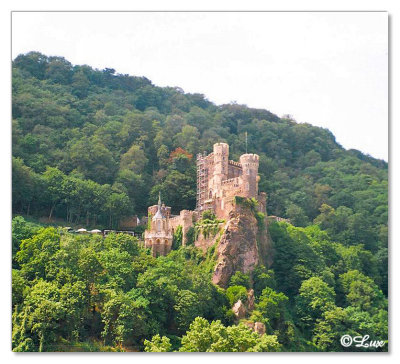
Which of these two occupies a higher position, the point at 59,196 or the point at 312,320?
the point at 59,196

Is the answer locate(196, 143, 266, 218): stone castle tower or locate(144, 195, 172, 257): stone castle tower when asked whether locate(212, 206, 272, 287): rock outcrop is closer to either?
locate(196, 143, 266, 218): stone castle tower

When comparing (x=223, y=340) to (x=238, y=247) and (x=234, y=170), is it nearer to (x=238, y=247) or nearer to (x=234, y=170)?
(x=238, y=247)

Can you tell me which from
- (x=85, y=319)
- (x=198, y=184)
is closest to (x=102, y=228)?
(x=198, y=184)

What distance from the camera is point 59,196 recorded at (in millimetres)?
48656

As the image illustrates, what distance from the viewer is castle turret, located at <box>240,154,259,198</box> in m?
49.0

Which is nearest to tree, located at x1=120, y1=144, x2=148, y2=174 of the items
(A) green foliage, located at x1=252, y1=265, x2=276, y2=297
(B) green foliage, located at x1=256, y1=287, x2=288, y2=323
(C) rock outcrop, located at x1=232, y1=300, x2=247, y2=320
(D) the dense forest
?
(D) the dense forest

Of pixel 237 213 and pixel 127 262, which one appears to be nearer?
pixel 127 262

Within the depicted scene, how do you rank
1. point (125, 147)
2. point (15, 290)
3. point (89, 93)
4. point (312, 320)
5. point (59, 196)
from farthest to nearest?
point (89, 93) < point (125, 147) < point (59, 196) < point (312, 320) < point (15, 290)

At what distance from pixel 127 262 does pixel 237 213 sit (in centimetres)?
848

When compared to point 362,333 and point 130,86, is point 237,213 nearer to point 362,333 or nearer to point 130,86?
point 362,333

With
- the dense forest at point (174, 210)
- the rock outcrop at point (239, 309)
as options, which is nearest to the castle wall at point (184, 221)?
the dense forest at point (174, 210)

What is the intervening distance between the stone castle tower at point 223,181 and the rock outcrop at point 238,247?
165 centimetres

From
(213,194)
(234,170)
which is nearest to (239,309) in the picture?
(213,194)

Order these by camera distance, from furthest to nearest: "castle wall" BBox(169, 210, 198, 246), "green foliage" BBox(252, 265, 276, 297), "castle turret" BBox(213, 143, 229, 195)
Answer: "castle turret" BBox(213, 143, 229, 195)
"castle wall" BBox(169, 210, 198, 246)
"green foliage" BBox(252, 265, 276, 297)
